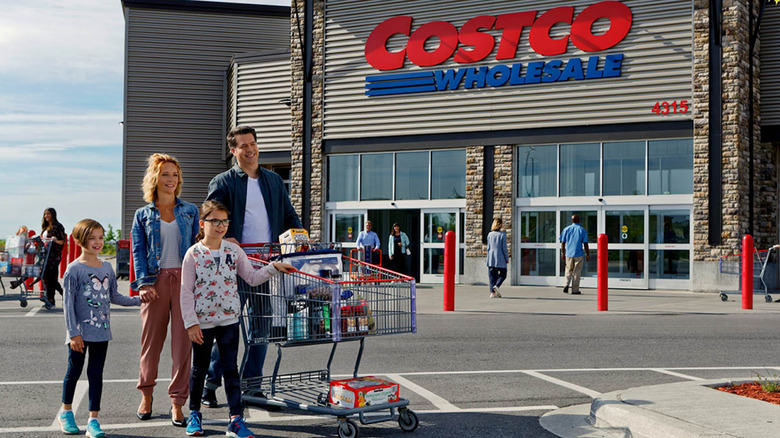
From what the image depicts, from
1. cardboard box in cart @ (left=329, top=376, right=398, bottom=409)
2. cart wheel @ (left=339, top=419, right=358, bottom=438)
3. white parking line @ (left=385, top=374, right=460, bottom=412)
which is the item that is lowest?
white parking line @ (left=385, top=374, right=460, bottom=412)

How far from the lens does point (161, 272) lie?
20.4ft

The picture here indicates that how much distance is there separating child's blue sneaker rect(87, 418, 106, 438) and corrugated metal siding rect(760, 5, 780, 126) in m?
20.7

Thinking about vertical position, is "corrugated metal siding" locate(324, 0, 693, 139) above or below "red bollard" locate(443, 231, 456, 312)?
above

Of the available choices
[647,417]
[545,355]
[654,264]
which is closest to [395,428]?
[647,417]

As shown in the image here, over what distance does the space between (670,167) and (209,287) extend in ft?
→ 59.4

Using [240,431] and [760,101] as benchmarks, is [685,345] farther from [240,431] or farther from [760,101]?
[760,101]

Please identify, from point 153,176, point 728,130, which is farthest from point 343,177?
point 153,176

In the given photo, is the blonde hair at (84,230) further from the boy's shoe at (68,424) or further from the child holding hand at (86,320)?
the boy's shoe at (68,424)

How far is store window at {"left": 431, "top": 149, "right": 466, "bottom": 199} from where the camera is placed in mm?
24516

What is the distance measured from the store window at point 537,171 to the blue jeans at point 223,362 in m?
18.4

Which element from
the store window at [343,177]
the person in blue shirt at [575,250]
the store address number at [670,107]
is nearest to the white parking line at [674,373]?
the person in blue shirt at [575,250]

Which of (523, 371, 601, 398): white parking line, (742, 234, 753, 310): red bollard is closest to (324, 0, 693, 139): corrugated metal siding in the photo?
(742, 234, 753, 310): red bollard

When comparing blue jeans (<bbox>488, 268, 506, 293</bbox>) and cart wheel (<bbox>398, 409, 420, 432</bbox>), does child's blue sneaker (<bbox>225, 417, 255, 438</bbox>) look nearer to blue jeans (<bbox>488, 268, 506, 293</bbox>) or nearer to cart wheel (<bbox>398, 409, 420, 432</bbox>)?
cart wheel (<bbox>398, 409, 420, 432</bbox>)

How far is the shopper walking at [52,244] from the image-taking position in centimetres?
1555
